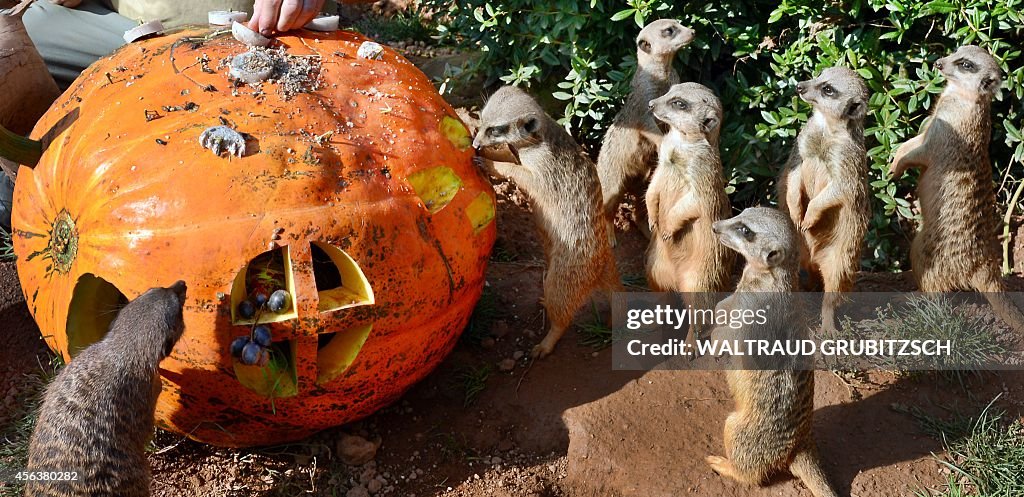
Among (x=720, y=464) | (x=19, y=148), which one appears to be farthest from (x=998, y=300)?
(x=19, y=148)

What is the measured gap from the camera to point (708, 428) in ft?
12.7

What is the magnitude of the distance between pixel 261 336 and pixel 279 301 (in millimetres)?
136

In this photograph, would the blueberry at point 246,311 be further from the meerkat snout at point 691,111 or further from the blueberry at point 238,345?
the meerkat snout at point 691,111

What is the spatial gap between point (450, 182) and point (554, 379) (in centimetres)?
114

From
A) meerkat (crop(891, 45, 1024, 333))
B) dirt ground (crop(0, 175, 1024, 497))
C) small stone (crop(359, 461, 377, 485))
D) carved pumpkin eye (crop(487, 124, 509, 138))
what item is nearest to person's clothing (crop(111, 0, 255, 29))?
dirt ground (crop(0, 175, 1024, 497))

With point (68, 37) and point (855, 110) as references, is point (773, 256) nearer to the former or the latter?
point (855, 110)

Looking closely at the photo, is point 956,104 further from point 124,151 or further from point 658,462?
point 124,151

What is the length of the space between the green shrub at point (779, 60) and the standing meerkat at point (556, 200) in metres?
1.06

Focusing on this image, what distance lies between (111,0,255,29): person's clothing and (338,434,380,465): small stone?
263 centimetres

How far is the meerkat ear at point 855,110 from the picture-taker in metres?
4.35

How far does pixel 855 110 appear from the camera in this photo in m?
4.37

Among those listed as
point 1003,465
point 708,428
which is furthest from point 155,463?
point 1003,465

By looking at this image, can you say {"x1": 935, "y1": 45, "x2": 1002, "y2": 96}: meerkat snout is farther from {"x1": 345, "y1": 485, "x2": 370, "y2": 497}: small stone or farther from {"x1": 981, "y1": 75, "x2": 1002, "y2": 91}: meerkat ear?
{"x1": 345, "y1": 485, "x2": 370, "y2": 497}: small stone

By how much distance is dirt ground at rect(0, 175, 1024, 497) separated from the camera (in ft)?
11.8
